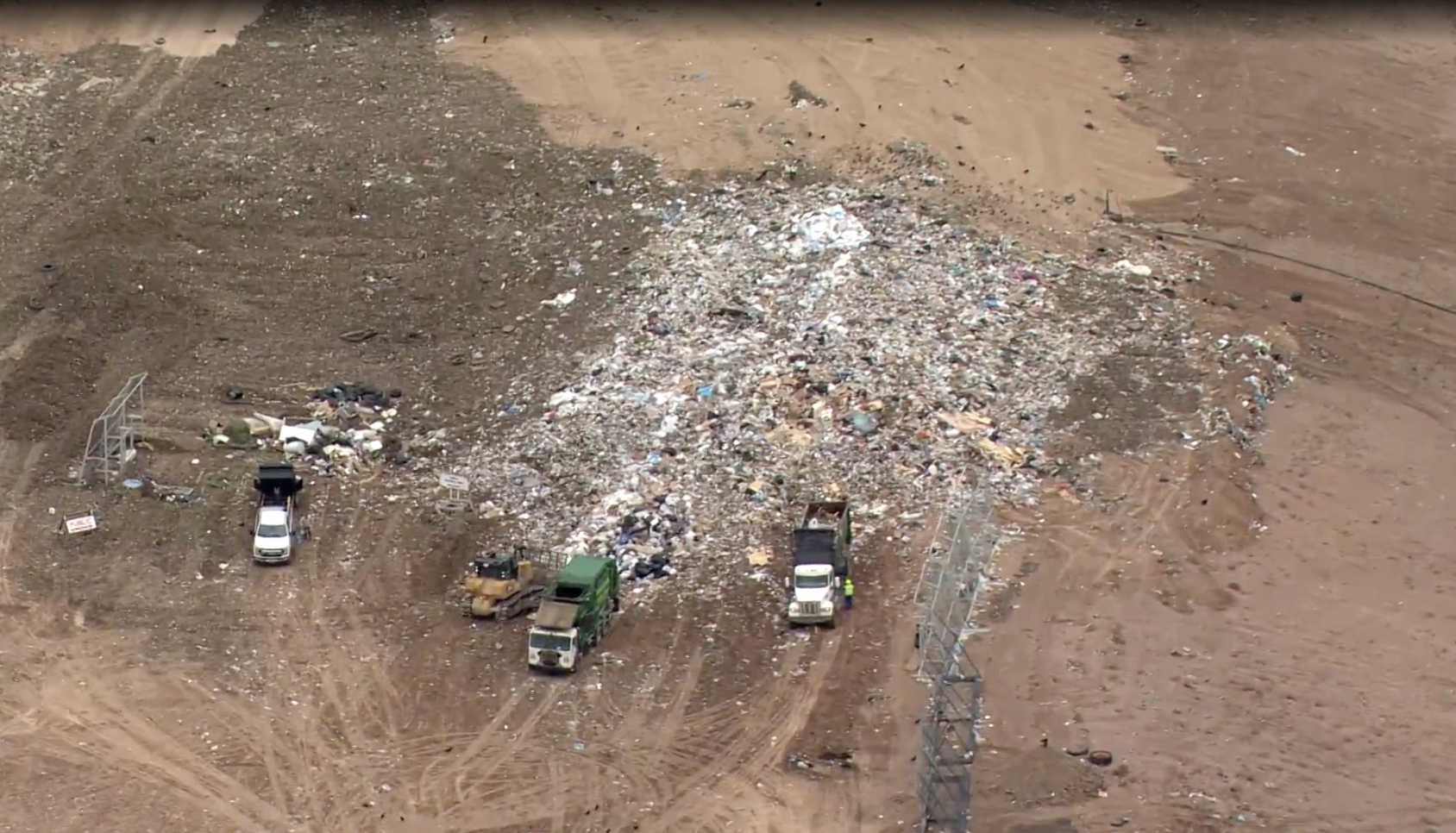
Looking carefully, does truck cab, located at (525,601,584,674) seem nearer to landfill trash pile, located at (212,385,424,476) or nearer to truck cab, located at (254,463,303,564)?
truck cab, located at (254,463,303,564)

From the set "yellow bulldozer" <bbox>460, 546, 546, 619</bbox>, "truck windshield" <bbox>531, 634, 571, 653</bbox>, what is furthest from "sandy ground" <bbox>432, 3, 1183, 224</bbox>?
"truck windshield" <bbox>531, 634, 571, 653</bbox>

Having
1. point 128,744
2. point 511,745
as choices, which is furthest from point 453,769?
point 128,744

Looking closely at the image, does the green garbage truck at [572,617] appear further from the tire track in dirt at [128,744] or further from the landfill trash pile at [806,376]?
the tire track in dirt at [128,744]

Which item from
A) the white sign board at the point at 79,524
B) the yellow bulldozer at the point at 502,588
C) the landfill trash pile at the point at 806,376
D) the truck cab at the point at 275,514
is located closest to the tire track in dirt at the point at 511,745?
the yellow bulldozer at the point at 502,588

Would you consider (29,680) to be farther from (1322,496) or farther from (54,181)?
(1322,496)

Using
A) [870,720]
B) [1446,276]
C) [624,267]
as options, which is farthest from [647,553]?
[1446,276]
